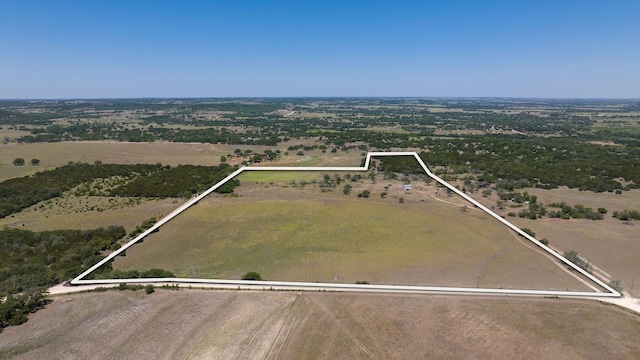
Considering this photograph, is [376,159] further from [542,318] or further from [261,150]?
[542,318]

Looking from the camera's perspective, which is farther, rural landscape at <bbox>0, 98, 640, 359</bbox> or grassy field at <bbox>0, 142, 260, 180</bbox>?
grassy field at <bbox>0, 142, 260, 180</bbox>

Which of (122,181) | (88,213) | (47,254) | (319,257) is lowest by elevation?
(319,257)

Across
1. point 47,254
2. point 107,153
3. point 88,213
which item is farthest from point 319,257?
point 107,153

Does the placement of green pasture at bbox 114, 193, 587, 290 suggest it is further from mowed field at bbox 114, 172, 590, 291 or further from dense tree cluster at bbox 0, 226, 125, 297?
dense tree cluster at bbox 0, 226, 125, 297

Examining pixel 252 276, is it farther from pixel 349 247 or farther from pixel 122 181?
pixel 122 181

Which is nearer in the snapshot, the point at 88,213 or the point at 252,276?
the point at 252,276

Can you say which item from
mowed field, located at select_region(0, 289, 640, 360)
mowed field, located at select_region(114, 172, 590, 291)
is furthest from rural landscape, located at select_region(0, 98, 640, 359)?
mowed field, located at select_region(114, 172, 590, 291)

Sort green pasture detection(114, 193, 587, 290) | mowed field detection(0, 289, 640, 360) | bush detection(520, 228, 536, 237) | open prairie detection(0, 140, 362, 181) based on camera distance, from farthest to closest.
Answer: open prairie detection(0, 140, 362, 181) < bush detection(520, 228, 536, 237) < green pasture detection(114, 193, 587, 290) < mowed field detection(0, 289, 640, 360)
